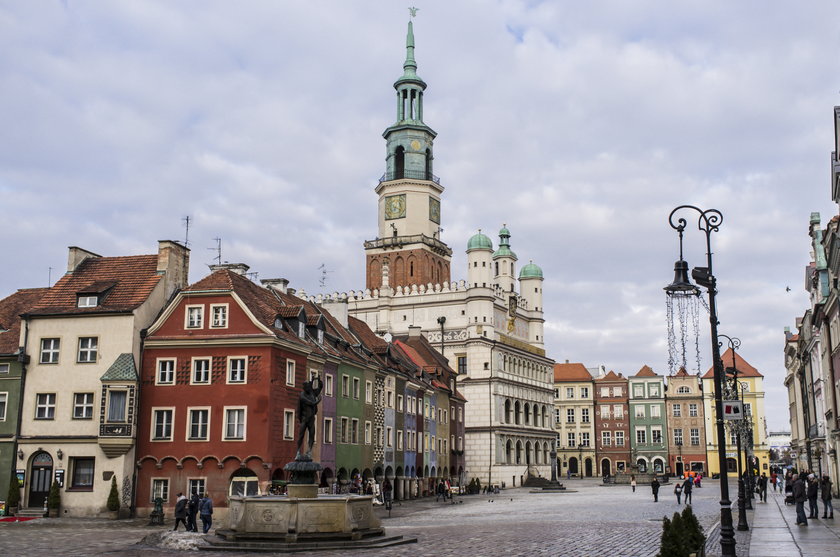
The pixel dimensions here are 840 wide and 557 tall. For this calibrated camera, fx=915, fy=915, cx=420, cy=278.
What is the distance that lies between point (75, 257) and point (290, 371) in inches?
560

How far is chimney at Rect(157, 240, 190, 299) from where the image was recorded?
4892cm

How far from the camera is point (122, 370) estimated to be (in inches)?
1786

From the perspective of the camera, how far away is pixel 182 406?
45.6 meters

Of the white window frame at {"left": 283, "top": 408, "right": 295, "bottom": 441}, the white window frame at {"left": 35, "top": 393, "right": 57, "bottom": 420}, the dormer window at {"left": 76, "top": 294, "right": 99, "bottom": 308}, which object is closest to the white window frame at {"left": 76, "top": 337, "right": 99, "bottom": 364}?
the dormer window at {"left": 76, "top": 294, "right": 99, "bottom": 308}

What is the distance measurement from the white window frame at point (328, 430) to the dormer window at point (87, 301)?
13690 millimetres

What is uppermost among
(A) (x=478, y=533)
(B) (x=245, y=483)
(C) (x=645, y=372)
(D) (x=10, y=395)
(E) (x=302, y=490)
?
(C) (x=645, y=372)

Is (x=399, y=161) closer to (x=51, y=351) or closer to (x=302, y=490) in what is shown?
(x=51, y=351)

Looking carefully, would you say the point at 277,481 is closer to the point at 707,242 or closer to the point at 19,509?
the point at 19,509

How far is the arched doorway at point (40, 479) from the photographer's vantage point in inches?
1773

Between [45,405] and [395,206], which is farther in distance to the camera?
[395,206]

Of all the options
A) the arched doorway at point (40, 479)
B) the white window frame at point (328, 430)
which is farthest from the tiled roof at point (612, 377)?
the arched doorway at point (40, 479)

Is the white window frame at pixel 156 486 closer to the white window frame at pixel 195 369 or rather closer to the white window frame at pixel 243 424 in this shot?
the white window frame at pixel 243 424

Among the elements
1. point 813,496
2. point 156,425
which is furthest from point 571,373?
point 813,496

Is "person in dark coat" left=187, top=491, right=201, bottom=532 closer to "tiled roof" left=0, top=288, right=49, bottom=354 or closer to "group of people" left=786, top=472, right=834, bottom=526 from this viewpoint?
"tiled roof" left=0, top=288, right=49, bottom=354
